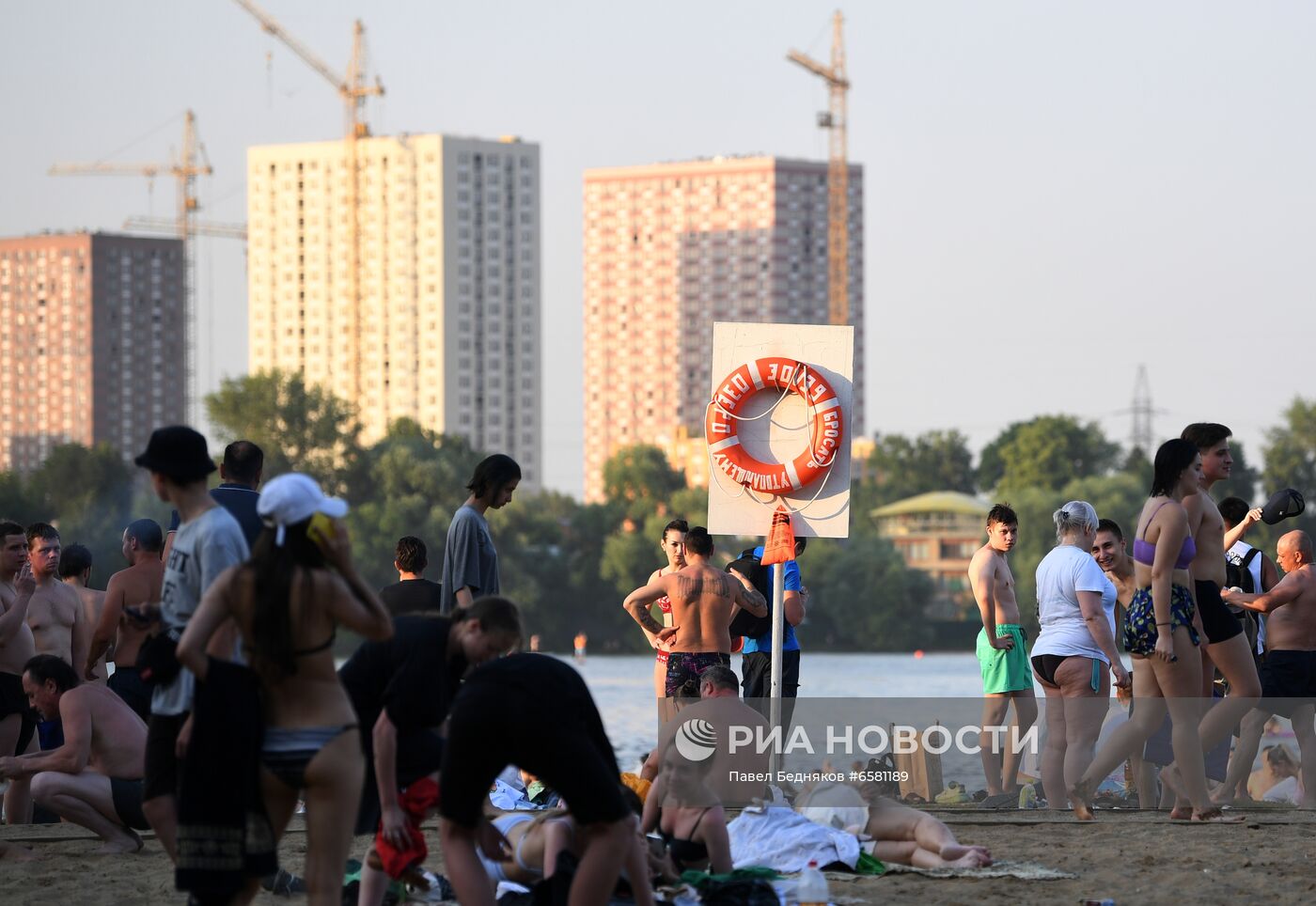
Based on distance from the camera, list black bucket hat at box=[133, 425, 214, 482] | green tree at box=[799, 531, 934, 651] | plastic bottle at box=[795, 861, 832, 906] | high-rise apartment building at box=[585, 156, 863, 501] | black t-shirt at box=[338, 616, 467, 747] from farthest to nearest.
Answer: high-rise apartment building at box=[585, 156, 863, 501] < green tree at box=[799, 531, 934, 651] < plastic bottle at box=[795, 861, 832, 906] < black t-shirt at box=[338, 616, 467, 747] < black bucket hat at box=[133, 425, 214, 482]

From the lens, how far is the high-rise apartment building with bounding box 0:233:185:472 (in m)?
133

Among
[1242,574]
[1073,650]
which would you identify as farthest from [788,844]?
[1242,574]

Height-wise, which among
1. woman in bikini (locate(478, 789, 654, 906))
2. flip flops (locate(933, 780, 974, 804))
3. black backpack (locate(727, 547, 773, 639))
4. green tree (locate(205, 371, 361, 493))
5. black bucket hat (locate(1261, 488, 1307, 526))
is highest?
green tree (locate(205, 371, 361, 493))

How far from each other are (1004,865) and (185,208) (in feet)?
485

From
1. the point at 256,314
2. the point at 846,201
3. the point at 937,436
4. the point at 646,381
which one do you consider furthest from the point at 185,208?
the point at 937,436

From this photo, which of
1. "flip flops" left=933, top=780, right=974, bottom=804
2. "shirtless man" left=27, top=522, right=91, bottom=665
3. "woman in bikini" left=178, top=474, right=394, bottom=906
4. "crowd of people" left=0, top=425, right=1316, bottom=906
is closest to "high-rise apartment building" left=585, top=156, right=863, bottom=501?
"flip flops" left=933, top=780, right=974, bottom=804

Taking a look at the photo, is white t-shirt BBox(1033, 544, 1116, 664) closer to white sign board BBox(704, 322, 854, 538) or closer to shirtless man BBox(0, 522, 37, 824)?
white sign board BBox(704, 322, 854, 538)

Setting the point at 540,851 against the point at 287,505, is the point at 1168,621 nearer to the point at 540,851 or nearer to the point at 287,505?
the point at 540,851

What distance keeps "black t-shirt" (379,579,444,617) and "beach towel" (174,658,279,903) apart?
2.11 metres

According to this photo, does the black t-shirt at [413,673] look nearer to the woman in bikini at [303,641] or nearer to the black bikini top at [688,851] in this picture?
the woman in bikini at [303,641]

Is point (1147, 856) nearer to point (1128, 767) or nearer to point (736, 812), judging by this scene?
point (736, 812)

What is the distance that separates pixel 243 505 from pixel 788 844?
279 centimetres

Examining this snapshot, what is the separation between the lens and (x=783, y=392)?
9984mm

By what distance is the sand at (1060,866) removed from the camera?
22.8 feet
